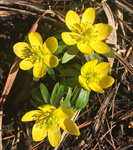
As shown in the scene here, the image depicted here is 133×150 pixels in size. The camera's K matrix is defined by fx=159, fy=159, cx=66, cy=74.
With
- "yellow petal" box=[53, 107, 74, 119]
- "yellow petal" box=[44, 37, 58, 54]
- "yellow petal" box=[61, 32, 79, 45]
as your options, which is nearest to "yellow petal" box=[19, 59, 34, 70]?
"yellow petal" box=[44, 37, 58, 54]

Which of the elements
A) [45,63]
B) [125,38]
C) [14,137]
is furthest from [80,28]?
[14,137]

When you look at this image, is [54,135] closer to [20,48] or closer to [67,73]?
[67,73]

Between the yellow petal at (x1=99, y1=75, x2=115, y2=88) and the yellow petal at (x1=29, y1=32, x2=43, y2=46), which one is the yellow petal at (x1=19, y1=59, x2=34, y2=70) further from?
the yellow petal at (x1=99, y1=75, x2=115, y2=88)

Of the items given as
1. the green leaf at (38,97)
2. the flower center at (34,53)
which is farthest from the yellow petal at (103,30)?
the green leaf at (38,97)

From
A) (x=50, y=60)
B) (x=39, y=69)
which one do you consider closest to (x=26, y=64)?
(x=39, y=69)

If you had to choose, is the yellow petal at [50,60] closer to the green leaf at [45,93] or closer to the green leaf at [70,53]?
the green leaf at [70,53]
